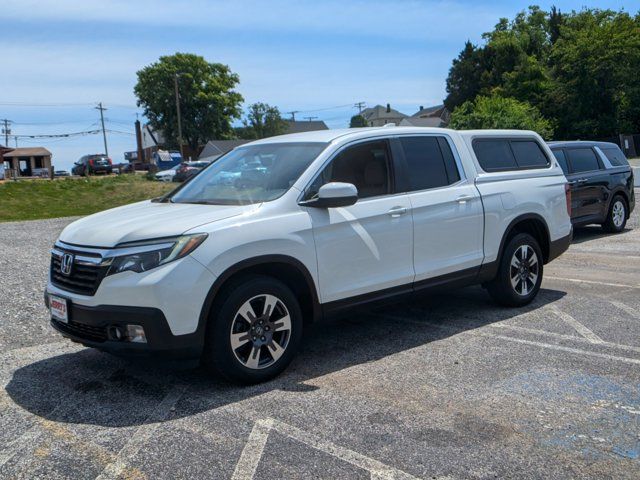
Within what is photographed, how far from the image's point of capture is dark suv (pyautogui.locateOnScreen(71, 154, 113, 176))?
47.5 metres

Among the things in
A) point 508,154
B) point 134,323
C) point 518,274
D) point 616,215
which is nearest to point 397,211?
point 518,274

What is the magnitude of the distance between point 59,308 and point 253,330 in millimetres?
1420

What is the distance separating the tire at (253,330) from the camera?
4.42 meters

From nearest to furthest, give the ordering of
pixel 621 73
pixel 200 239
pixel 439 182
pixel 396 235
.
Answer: pixel 200 239 → pixel 396 235 → pixel 439 182 → pixel 621 73

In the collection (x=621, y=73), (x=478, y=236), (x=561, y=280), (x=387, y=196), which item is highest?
(x=621, y=73)

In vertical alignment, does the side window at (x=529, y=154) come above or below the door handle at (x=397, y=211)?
above

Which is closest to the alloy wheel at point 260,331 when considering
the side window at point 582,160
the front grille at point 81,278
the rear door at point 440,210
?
the front grille at point 81,278

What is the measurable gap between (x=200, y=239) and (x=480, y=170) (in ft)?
10.8

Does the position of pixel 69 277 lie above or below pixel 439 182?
below

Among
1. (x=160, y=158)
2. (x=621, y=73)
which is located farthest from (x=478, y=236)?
(x=160, y=158)

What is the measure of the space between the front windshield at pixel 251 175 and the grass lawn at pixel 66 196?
16.6m

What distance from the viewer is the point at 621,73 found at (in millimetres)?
41094

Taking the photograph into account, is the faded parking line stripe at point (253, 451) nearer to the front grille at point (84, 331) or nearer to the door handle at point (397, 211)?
the front grille at point (84, 331)

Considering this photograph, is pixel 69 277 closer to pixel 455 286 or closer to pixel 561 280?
pixel 455 286
